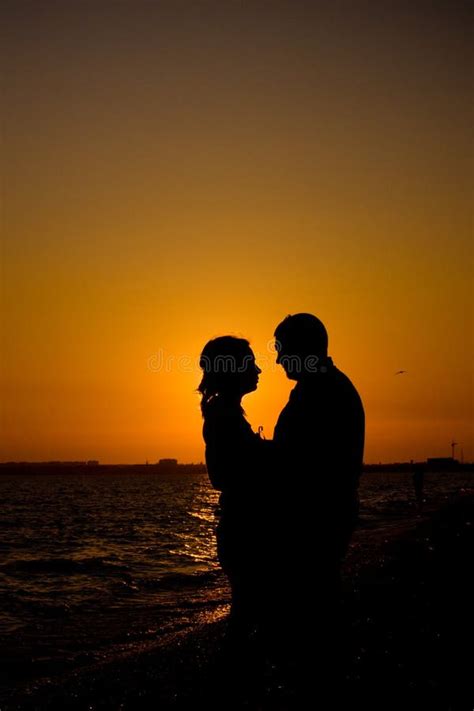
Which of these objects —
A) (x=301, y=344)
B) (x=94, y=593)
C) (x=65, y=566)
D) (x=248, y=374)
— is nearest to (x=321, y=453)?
(x=301, y=344)

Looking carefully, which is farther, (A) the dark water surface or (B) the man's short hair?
(A) the dark water surface

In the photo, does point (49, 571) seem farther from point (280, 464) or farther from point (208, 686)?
point (280, 464)

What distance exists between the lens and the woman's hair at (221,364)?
4.14m

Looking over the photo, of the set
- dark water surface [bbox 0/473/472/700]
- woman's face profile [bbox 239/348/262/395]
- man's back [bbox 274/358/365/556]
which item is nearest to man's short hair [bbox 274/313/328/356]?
man's back [bbox 274/358/365/556]

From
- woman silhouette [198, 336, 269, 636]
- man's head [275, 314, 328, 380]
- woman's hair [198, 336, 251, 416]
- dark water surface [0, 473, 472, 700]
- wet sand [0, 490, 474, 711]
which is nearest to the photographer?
man's head [275, 314, 328, 380]

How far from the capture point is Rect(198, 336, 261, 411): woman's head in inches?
163

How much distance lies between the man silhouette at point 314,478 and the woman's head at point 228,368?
44 cm

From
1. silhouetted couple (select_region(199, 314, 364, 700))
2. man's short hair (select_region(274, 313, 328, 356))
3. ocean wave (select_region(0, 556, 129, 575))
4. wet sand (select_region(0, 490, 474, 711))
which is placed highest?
man's short hair (select_region(274, 313, 328, 356))

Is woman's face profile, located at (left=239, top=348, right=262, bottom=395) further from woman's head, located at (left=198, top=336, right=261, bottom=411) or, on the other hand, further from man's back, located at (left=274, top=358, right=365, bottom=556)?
man's back, located at (left=274, top=358, right=365, bottom=556)

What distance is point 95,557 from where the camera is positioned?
81.1ft

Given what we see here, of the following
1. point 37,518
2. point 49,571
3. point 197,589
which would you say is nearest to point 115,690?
point 197,589

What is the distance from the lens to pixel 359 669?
543 cm

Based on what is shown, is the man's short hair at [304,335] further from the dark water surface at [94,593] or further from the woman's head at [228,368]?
the dark water surface at [94,593]

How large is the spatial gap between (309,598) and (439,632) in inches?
144
